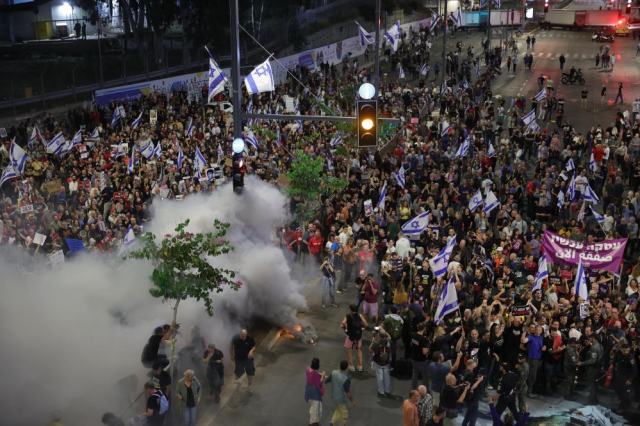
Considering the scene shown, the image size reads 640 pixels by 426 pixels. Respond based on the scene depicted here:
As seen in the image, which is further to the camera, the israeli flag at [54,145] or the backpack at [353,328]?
the israeli flag at [54,145]

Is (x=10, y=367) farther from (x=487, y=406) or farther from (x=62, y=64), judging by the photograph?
(x=62, y=64)

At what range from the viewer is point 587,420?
13016mm

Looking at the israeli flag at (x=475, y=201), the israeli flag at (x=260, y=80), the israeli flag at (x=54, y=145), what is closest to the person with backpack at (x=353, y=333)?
the israeli flag at (x=475, y=201)

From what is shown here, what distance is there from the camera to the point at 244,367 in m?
14.1

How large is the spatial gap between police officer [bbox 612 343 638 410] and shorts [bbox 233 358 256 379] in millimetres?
6481

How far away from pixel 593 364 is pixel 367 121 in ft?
19.9

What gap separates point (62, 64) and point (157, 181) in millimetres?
23128

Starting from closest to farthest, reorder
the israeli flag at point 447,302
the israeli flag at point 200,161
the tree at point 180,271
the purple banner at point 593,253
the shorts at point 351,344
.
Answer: the tree at point 180,271 → the shorts at point 351,344 → the israeli flag at point 447,302 → the purple banner at point 593,253 → the israeli flag at point 200,161

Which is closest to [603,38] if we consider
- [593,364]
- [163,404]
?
[593,364]

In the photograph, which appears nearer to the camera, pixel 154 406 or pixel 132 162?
pixel 154 406

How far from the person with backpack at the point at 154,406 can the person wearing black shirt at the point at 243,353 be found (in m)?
2.04

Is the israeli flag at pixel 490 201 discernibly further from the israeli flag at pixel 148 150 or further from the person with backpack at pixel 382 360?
the israeli flag at pixel 148 150

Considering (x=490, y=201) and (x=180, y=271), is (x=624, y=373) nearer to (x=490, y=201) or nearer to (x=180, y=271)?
(x=180, y=271)

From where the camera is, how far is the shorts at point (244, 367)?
14023 mm
